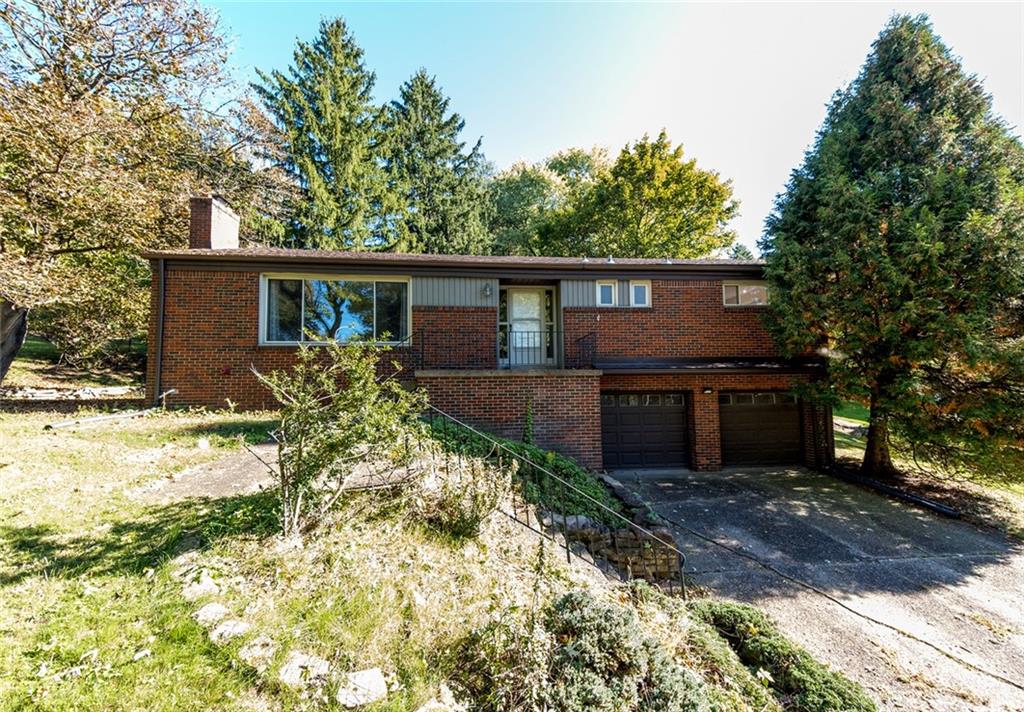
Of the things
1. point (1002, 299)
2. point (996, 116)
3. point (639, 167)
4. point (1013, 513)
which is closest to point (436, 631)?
point (1002, 299)

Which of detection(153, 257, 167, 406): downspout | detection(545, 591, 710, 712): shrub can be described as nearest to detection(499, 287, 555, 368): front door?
detection(153, 257, 167, 406): downspout

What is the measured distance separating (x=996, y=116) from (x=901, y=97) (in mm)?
2217

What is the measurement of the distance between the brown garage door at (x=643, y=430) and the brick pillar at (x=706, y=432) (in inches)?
12.8

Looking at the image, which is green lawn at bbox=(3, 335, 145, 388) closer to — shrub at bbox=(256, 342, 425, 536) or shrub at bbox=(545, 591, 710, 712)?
shrub at bbox=(256, 342, 425, 536)

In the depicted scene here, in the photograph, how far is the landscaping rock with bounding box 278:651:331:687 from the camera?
247cm

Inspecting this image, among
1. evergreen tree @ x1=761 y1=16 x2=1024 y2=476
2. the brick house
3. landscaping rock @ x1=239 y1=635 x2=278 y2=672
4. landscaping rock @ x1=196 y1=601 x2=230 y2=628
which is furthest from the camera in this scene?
the brick house

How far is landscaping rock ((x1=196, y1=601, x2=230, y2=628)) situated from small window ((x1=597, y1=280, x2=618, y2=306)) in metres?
9.51

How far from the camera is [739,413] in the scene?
35.7 ft

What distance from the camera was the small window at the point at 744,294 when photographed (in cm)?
1112

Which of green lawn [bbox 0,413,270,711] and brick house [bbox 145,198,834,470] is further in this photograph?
brick house [bbox 145,198,834,470]

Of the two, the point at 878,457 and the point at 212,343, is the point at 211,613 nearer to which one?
the point at 212,343

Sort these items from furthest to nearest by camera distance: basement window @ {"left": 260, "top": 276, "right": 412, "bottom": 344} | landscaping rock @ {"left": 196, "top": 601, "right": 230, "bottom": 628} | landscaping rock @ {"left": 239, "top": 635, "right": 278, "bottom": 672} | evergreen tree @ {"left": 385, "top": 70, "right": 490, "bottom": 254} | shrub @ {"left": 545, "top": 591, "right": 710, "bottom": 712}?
evergreen tree @ {"left": 385, "top": 70, "right": 490, "bottom": 254}
basement window @ {"left": 260, "top": 276, "right": 412, "bottom": 344}
landscaping rock @ {"left": 196, "top": 601, "right": 230, "bottom": 628}
shrub @ {"left": 545, "top": 591, "right": 710, "bottom": 712}
landscaping rock @ {"left": 239, "top": 635, "right": 278, "bottom": 672}

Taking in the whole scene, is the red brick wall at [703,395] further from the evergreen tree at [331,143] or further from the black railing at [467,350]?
the evergreen tree at [331,143]

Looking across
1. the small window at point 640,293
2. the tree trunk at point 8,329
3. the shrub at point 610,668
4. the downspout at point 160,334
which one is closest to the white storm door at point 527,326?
the small window at point 640,293
